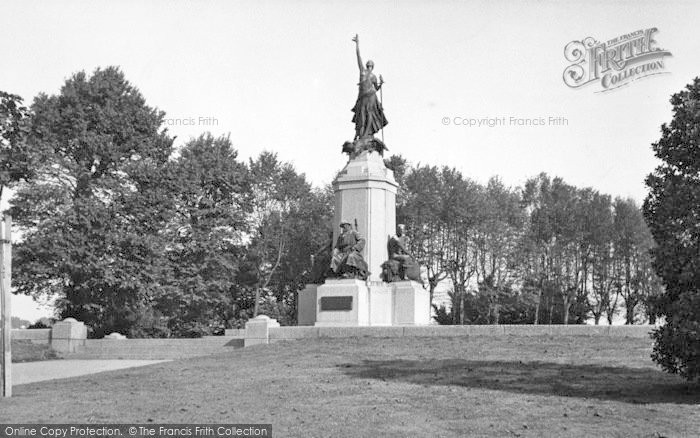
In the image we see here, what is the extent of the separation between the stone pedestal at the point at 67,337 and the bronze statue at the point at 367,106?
12.0 metres

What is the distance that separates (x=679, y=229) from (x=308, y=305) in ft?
51.7

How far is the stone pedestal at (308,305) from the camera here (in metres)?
26.4

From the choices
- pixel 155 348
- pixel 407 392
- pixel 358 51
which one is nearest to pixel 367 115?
pixel 358 51

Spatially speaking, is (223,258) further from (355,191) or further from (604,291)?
(604,291)

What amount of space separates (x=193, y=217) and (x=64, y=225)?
352 inches

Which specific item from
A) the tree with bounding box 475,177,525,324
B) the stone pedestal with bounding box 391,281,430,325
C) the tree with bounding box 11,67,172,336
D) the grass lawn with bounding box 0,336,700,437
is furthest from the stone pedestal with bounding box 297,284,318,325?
the tree with bounding box 475,177,525,324

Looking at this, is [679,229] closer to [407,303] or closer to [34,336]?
[407,303]

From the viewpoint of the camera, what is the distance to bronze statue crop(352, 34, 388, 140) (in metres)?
28.3

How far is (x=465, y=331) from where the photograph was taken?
70.0 ft

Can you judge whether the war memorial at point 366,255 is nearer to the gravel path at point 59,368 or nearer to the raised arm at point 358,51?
the raised arm at point 358,51

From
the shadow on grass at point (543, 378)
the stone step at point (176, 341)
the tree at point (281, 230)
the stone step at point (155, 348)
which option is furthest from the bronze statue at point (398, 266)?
the tree at point (281, 230)

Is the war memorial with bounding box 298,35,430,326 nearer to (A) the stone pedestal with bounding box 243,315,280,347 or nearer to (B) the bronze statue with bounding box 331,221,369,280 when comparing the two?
(B) the bronze statue with bounding box 331,221,369,280

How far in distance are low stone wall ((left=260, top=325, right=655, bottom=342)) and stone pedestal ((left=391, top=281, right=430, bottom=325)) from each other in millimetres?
3666

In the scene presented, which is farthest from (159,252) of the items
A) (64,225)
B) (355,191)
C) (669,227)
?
(669,227)
